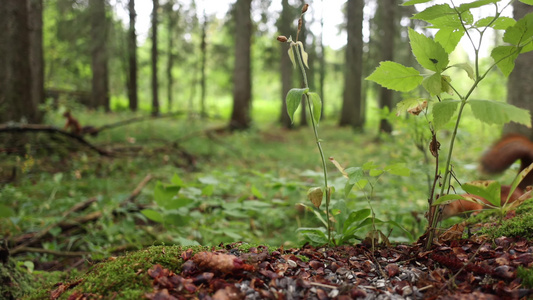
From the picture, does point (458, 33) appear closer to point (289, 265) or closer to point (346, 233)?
point (346, 233)

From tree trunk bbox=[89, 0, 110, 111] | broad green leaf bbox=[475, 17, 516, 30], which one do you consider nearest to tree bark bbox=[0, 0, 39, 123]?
broad green leaf bbox=[475, 17, 516, 30]

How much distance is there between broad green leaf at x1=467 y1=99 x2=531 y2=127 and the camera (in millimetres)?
1150

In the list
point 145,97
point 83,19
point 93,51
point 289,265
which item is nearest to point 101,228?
point 289,265

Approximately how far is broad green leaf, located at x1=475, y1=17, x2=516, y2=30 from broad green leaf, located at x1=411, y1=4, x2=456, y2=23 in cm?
14

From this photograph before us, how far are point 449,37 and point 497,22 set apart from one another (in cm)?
18

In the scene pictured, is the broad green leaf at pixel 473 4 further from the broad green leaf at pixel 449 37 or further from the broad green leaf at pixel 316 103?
the broad green leaf at pixel 316 103

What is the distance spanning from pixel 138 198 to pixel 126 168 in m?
1.91

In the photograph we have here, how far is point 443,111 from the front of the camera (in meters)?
1.31

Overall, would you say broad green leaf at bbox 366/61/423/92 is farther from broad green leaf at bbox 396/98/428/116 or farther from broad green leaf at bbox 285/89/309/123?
broad green leaf at bbox 285/89/309/123

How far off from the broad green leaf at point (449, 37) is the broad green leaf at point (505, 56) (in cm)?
15

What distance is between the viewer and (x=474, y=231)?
1886mm

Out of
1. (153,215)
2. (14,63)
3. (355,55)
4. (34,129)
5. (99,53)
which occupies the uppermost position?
(355,55)

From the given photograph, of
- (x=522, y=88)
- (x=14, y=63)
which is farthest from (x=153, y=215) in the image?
(x=14, y=63)

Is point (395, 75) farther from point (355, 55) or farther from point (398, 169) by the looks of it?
point (355, 55)
